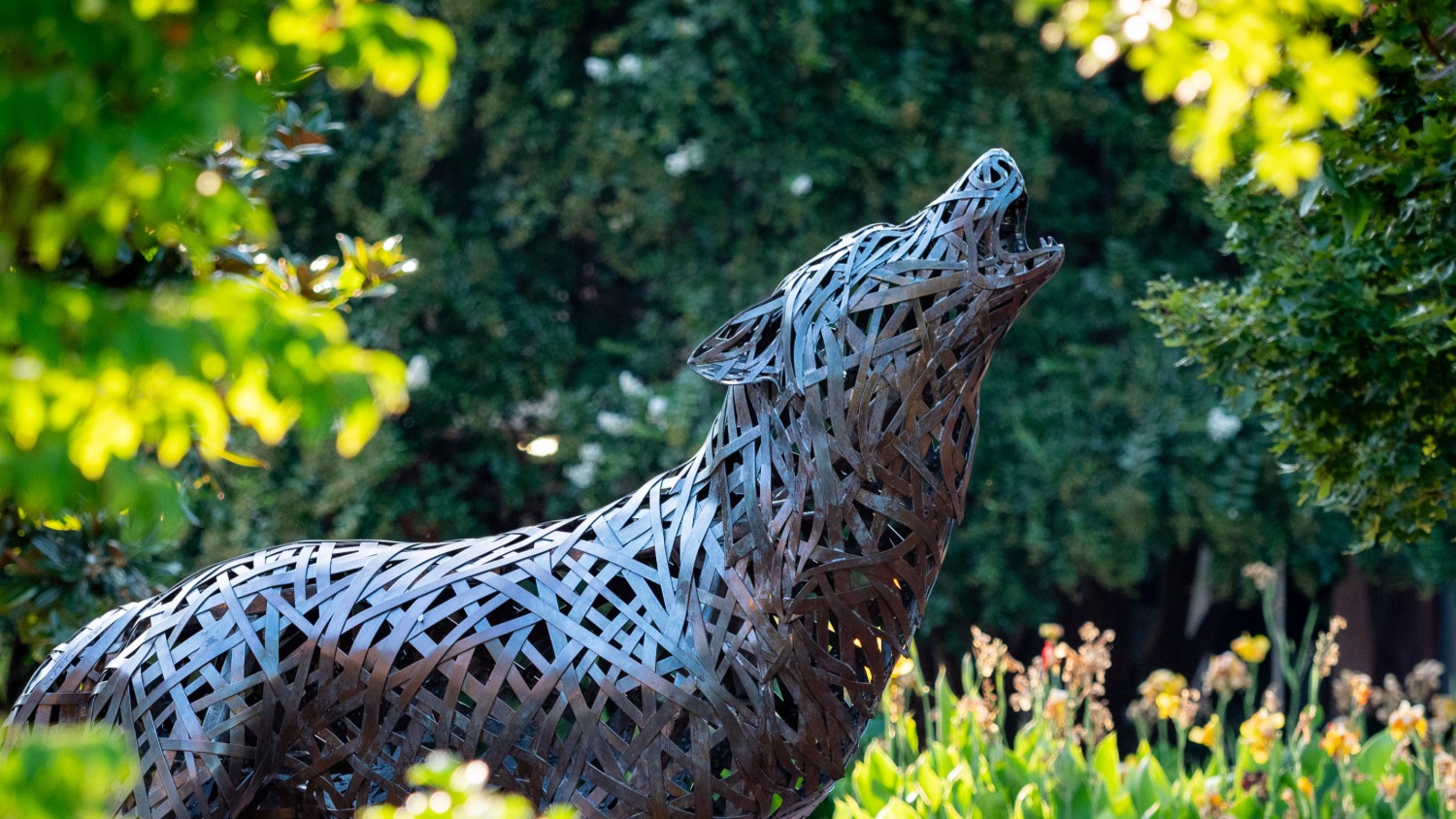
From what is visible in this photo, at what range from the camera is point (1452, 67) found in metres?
1.98

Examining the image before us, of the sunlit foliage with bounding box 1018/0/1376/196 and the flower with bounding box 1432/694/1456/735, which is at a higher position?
the sunlit foliage with bounding box 1018/0/1376/196

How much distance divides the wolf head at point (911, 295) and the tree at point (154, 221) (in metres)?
1.01

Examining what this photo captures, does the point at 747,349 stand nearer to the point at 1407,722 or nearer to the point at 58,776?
the point at 58,776

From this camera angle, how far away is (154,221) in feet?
3.19

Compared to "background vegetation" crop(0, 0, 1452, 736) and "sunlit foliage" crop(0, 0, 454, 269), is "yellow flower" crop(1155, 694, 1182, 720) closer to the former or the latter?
"background vegetation" crop(0, 0, 1452, 736)

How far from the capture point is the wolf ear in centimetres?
195

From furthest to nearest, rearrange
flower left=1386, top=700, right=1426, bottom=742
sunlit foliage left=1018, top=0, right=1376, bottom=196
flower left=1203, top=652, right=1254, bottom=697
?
flower left=1203, top=652, right=1254, bottom=697 < flower left=1386, top=700, right=1426, bottom=742 < sunlit foliage left=1018, top=0, right=1376, bottom=196

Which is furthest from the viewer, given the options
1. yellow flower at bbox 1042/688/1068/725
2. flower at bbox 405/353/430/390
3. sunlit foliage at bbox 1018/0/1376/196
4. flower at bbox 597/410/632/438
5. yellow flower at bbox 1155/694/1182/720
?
flower at bbox 597/410/632/438

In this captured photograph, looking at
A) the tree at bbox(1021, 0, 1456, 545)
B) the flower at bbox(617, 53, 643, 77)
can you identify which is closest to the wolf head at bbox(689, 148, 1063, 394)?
the tree at bbox(1021, 0, 1456, 545)

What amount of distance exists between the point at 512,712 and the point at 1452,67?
1757 millimetres

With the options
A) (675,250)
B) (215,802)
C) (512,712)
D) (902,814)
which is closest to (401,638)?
(512,712)

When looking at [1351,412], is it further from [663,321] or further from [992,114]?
[663,321]

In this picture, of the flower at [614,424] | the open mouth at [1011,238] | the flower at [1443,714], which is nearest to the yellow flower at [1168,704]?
the flower at [1443,714]

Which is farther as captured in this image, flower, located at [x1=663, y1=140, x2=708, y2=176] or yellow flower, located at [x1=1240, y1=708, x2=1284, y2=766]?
flower, located at [x1=663, y1=140, x2=708, y2=176]
